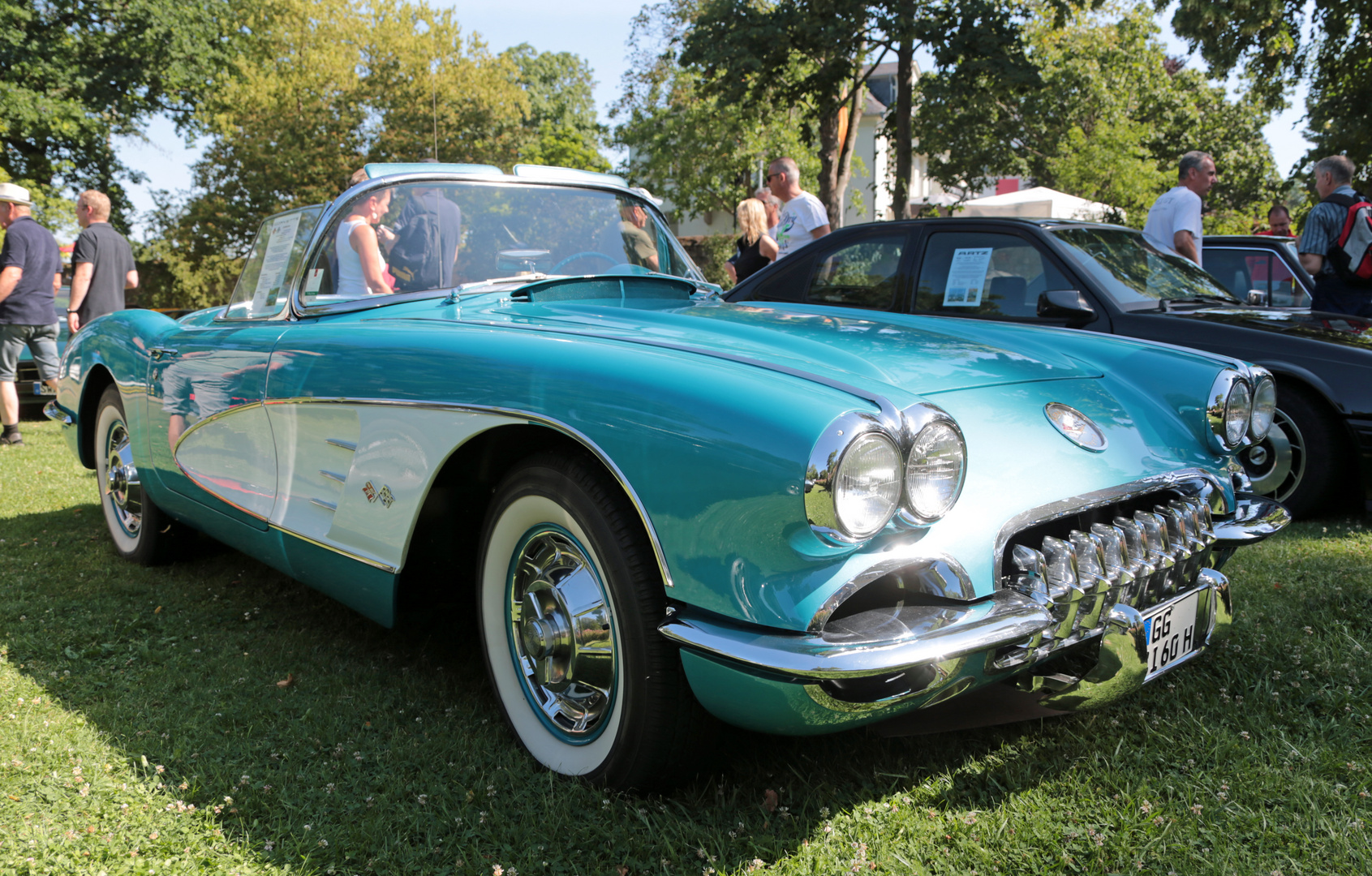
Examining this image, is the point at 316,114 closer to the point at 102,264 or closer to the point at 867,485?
the point at 102,264

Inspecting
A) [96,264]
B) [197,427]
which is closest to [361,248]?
[197,427]

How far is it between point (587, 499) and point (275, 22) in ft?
107

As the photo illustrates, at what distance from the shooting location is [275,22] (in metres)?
29.3

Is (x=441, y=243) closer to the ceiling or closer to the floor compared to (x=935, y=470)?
closer to the ceiling

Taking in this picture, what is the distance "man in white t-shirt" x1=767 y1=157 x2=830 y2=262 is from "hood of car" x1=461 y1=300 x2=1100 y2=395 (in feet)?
10.8

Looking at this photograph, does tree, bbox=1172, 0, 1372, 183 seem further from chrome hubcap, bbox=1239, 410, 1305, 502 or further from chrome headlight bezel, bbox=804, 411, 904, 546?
chrome headlight bezel, bbox=804, 411, 904, 546

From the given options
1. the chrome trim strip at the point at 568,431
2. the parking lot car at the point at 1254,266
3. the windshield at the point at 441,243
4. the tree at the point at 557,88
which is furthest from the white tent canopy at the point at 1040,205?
the tree at the point at 557,88

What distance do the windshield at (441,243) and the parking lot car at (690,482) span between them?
0.01m

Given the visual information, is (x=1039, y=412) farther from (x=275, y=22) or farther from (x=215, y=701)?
(x=275, y=22)

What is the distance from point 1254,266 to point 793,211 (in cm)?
337

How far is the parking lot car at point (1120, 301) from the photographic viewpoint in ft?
13.8

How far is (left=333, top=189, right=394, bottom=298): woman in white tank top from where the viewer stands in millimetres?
3043

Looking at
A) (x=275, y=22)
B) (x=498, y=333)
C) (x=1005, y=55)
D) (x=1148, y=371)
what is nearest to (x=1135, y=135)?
(x=1005, y=55)

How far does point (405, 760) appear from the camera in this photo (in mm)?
2299
